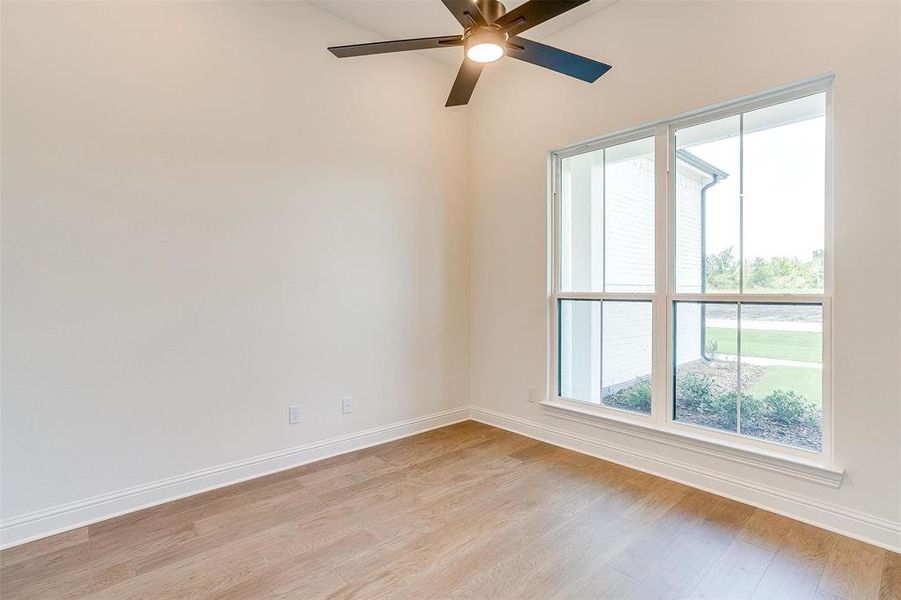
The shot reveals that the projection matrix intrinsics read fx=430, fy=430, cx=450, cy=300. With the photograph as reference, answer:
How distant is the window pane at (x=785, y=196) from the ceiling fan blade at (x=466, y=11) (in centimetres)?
171

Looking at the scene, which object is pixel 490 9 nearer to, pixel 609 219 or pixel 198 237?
pixel 609 219

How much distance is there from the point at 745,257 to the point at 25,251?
12.4 feet

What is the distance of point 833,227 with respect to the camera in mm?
2137

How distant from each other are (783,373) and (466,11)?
2.45 metres

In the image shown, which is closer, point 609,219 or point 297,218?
point 297,218

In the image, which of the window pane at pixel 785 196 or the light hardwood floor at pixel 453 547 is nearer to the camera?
the light hardwood floor at pixel 453 547

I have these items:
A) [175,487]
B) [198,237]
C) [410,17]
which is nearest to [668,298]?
[410,17]

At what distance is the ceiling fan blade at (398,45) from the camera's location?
1.99m

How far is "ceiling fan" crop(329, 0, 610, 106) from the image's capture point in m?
1.78

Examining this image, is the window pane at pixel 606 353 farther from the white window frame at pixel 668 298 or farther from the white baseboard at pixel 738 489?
the white baseboard at pixel 738 489

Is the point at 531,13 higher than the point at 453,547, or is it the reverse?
the point at 531,13

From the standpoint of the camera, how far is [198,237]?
2570mm

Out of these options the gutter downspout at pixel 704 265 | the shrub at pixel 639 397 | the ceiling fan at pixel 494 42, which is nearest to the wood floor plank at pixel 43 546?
the ceiling fan at pixel 494 42

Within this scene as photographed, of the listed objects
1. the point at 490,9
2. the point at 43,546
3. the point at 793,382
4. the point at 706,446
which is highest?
the point at 490,9
